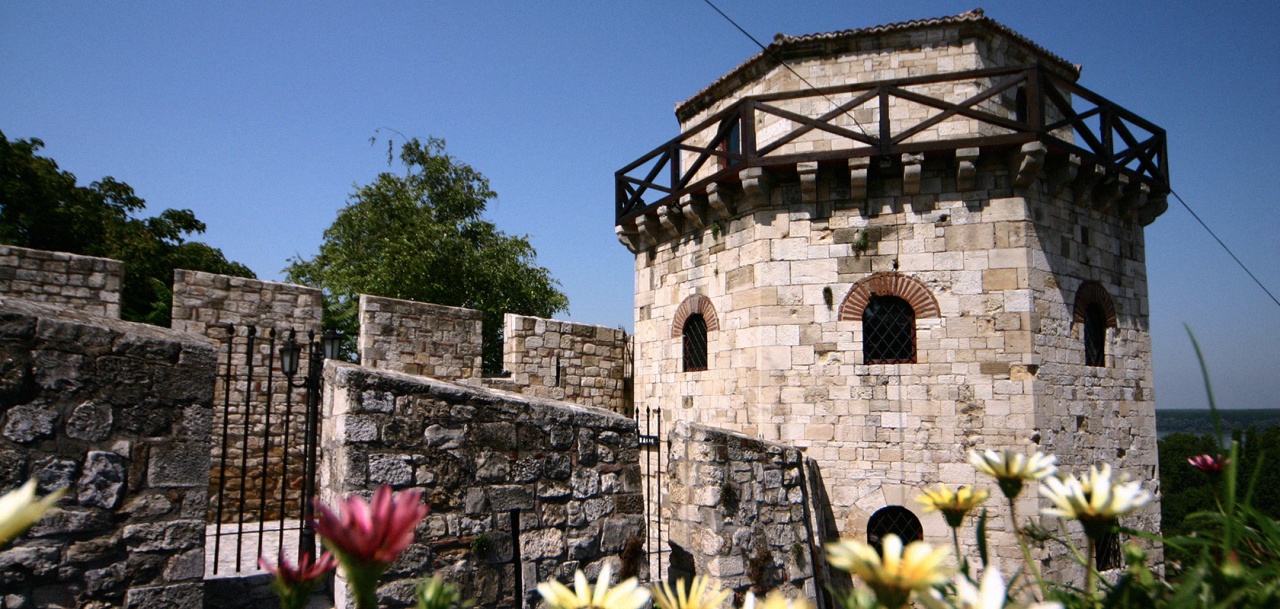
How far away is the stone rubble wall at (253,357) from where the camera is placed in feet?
28.8

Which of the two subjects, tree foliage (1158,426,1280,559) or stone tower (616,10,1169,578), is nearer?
stone tower (616,10,1169,578)

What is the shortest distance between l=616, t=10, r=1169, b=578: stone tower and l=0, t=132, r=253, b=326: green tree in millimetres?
12605

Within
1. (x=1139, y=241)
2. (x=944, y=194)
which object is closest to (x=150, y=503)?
(x=944, y=194)

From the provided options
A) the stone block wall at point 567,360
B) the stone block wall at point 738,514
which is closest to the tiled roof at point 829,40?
the stone block wall at point 567,360

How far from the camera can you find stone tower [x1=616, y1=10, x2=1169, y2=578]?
905 cm

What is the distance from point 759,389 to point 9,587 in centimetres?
771

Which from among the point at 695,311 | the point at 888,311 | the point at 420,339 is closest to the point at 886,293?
the point at 888,311

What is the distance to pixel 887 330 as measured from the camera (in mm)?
9539

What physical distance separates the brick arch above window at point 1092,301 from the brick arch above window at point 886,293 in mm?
2148

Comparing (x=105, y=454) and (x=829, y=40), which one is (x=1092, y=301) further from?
(x=105, y=454)

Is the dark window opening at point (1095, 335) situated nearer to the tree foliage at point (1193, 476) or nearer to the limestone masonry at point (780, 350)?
the limestone masonry at point (780, 350)

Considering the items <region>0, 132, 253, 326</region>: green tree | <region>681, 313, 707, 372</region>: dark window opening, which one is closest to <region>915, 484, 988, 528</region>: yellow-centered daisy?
<region>681, 313, 707, 372</region>: dark window opening

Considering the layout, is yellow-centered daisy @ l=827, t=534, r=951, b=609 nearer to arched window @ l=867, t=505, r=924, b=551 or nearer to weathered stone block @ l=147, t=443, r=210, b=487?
weathered stone block @ l=147, t=443, r=210, b=487

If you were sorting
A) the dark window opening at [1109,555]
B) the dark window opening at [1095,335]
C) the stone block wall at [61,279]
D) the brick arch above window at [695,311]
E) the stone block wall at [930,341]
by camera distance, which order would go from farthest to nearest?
the brick arch above window at [695,311] < the dark window opening at [1095,335] < the dark window opening at [1109,555] < the stone block wall at [930,341] < the stone block wall at [61,279]
